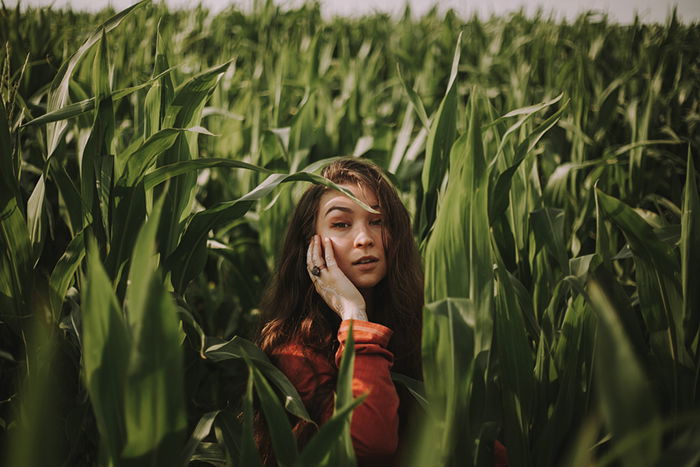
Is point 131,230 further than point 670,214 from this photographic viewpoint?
No

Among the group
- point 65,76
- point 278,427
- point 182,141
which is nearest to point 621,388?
point 278,427

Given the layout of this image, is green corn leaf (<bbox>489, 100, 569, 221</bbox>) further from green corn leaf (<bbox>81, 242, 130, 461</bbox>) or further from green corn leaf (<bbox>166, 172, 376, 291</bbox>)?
green corn leaf (<bbox>81, 242, 130, 461</bbox>)

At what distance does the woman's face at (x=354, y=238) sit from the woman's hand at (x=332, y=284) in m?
0.02

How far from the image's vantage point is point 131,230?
0.68m

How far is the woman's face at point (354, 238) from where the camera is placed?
73cm

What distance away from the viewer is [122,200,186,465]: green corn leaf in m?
0.37

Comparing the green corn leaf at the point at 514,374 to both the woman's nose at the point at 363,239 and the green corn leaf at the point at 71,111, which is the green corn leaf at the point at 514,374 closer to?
the woman's nose at the point at 363,239

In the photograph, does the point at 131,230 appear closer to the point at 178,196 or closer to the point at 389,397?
the point at 178,196

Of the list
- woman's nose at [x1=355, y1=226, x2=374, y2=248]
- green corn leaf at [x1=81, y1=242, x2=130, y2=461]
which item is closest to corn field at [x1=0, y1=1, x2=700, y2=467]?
green corn leaf at [x1=81, y1=242, x2=130, y2=461]

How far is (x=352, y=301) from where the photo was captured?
697 millimetres

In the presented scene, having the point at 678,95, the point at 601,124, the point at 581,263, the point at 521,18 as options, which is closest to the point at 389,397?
the point at 581,263

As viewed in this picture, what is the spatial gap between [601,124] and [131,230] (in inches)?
57.4

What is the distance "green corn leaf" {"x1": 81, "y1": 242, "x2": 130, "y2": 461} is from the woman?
28cm

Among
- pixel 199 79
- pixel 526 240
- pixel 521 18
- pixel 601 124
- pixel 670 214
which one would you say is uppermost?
pixel 521 18
